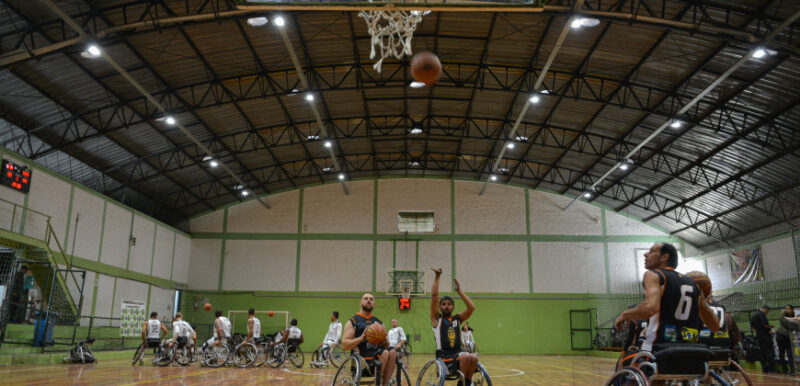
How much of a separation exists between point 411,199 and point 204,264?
9.32m

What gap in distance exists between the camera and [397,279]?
23.6 metres

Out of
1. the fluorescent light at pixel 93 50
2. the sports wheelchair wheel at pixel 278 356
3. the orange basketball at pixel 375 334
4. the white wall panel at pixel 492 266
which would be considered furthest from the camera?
the white wall panel at pixel 492 266

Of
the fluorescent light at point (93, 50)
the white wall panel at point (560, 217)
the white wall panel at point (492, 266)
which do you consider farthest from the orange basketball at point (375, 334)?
the white wall panel at point (560, 217)

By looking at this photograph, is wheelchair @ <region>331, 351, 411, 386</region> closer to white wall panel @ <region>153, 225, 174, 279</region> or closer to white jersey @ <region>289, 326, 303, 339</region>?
white jersey @ <region>289, 326, 303, 339</region>

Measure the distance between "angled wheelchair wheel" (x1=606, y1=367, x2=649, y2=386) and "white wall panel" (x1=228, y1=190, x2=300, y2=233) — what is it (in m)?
21.4

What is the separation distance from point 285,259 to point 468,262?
777 cm

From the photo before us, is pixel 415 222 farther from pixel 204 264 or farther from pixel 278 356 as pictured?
pixel 278 356

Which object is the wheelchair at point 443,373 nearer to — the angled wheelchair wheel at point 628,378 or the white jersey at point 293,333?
the angled wheelchair wheel at point 628,378

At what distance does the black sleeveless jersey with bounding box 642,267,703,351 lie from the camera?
3.62 meters

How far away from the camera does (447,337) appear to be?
548 centimetres

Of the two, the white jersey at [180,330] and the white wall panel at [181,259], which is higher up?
the white wall panel at [181,259]

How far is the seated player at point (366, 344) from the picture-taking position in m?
5.30

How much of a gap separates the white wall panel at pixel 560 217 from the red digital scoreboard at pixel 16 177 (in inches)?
717

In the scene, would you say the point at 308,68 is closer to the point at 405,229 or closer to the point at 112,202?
the point at 112,202
